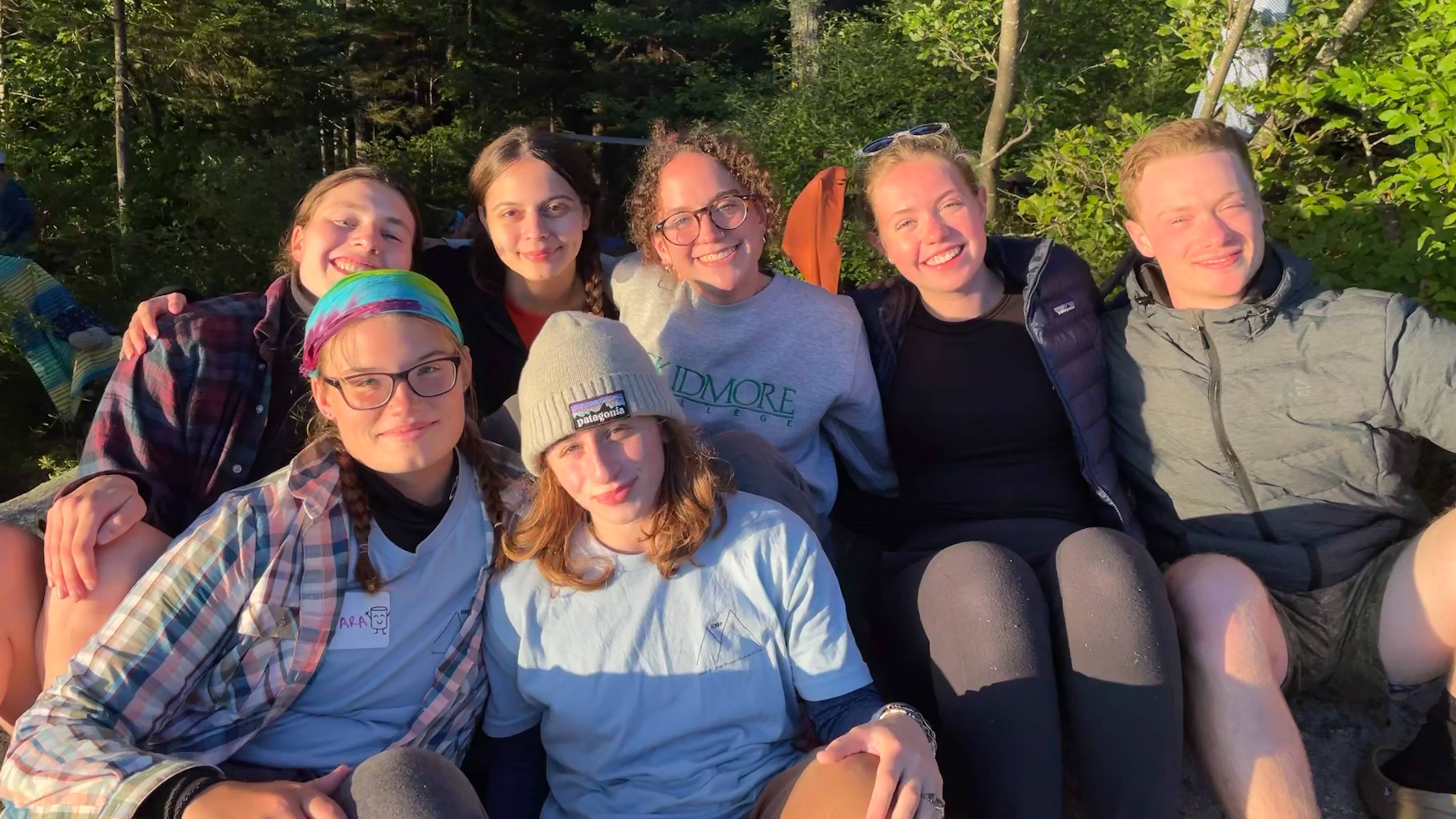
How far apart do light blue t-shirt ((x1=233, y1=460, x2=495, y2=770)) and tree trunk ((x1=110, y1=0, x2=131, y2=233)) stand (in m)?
7.50

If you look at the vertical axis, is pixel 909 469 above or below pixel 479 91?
below

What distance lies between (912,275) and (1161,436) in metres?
0.77

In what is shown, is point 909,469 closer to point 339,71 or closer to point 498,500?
point 498,500

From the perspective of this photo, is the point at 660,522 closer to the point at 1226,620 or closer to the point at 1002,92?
the point at 1226,620

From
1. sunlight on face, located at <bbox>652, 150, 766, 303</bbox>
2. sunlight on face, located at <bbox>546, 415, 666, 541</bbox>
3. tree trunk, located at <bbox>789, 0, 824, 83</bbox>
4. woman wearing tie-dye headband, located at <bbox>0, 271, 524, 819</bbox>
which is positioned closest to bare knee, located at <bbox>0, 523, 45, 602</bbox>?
woman wearing tie-dye headband, located at <bbox>0, 271, 524, 819</bbox>

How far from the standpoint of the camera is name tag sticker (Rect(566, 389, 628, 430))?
2.06m

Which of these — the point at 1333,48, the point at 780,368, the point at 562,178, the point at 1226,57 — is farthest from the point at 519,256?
the point at 1333,48

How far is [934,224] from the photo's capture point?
2.75 meters

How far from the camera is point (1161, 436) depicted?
270 cm

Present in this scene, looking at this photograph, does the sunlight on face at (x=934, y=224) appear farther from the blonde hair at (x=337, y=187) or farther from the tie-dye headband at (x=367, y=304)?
the blonde hair at (x=337, y=187)

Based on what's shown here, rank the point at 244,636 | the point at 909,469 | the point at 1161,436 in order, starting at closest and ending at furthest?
1. the point at 244,636
2. the point at 1161,436
3. the point at 909,469

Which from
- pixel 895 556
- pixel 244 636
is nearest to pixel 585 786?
pixel 244 636

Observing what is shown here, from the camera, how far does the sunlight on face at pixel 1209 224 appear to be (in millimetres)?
2559

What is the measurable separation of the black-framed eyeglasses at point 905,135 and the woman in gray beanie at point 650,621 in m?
1.19
